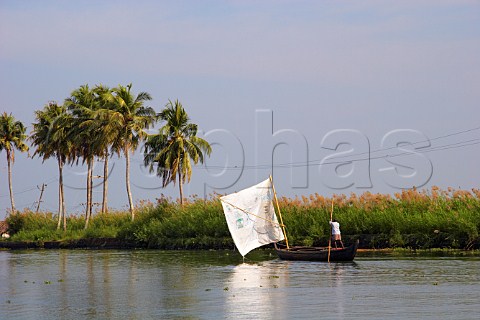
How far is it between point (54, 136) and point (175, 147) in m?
11.9

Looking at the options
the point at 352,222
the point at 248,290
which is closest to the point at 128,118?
the point at 352,222

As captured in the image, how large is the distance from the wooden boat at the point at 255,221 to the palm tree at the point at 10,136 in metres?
59.7

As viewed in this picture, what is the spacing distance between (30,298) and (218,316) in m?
8.08

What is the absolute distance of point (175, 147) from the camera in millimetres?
71938

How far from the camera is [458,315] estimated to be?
2008 cm

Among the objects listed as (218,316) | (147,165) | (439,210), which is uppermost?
(147,165)

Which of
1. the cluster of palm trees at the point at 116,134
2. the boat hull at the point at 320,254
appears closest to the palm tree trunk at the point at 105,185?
the cluster of palm trees at the point at 116,134

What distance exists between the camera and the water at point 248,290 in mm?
21828

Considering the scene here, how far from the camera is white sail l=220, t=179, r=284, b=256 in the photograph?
40500 millimetres

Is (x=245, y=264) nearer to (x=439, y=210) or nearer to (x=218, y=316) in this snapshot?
(x=439, y=210)

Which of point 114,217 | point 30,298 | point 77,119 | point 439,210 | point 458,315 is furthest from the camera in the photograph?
point 77,119

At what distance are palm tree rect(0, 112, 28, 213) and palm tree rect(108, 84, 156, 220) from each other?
28650 mm

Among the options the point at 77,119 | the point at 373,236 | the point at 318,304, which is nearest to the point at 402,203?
the point at 373,236

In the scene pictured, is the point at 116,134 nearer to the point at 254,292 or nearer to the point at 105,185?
the point at 105,185
